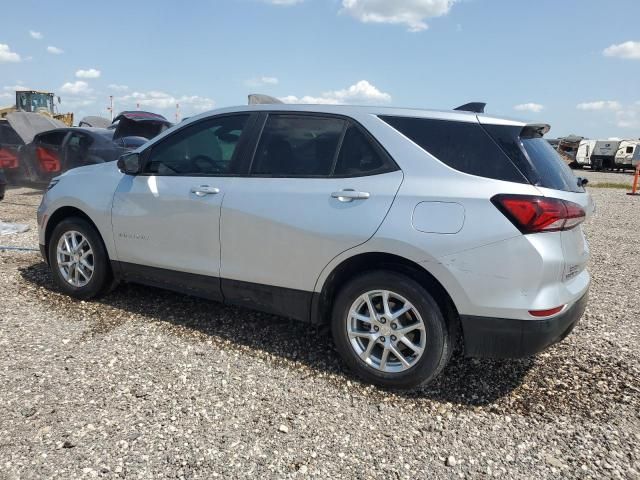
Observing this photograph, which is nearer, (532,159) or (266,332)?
(532,159)

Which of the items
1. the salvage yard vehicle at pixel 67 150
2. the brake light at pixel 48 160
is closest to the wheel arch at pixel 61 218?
the salvage yard vehicle at pixel 67 150

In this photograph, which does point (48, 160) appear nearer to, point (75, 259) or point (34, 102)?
point (75, 259)

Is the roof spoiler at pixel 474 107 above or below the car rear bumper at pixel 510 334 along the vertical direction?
above

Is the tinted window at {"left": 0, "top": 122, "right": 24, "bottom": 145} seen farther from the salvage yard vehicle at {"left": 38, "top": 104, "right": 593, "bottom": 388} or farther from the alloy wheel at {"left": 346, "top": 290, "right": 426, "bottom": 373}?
the alloy wheel at {"left": 346, "top": 290, "right": 426, "bottom": 373}

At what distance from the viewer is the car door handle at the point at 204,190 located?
3.68 meters

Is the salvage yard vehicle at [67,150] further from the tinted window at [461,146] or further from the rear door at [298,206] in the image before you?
the tinted window at [461,146]

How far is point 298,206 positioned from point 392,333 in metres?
1.02

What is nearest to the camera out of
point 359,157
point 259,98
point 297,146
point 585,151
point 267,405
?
point 267,405

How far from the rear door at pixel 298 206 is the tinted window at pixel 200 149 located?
267mm

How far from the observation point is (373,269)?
10.4 feet

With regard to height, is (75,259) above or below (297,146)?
below

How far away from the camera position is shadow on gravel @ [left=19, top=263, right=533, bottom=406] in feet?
10.8

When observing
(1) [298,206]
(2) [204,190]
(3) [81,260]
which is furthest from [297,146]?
(3) [81,260]

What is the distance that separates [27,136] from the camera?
1193cm
